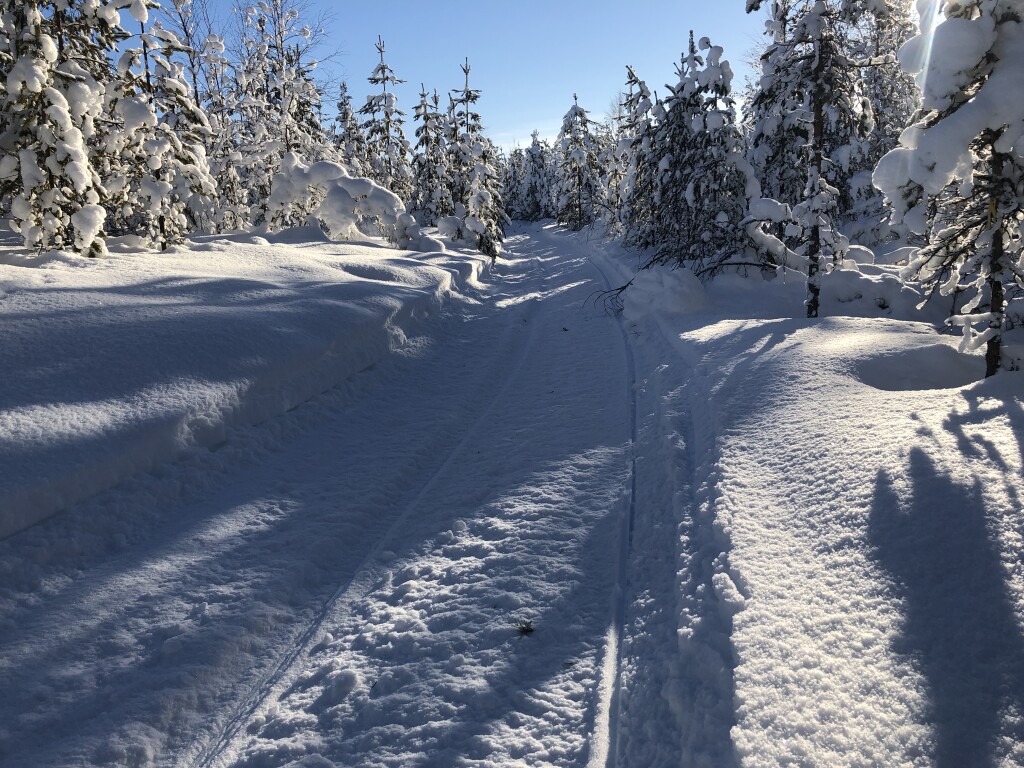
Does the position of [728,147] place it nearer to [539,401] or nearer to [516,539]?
[539,401]

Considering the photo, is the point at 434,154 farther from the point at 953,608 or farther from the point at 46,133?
the point at 953,608

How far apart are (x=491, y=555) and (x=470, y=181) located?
22.3 m

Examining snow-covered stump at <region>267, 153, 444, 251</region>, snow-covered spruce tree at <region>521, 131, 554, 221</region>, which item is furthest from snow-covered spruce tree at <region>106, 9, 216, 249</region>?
snow-covered spruce tree at <region>521, 131, 554, 221</region>

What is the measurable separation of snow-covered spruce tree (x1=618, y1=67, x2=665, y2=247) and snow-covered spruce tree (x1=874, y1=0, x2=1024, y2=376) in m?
12.3

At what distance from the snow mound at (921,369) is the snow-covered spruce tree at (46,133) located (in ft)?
34.2

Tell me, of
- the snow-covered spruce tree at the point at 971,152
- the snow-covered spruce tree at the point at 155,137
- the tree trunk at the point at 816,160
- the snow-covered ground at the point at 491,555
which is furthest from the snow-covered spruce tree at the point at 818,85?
the snow-covered spruce tree at the point at 155,137


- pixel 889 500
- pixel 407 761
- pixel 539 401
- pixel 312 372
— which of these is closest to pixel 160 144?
pixel 312 372

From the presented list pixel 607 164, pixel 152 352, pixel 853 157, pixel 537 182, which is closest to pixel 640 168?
pixel 853 157

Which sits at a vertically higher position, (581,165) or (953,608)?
(581,165)

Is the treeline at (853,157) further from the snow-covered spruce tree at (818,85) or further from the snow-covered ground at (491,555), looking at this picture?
the snow-covered ground at (491,555)

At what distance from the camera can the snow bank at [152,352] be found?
411 cm

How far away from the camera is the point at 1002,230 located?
196 inches

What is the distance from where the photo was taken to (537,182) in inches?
2525

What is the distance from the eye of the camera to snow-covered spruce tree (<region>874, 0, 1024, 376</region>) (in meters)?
4.32
